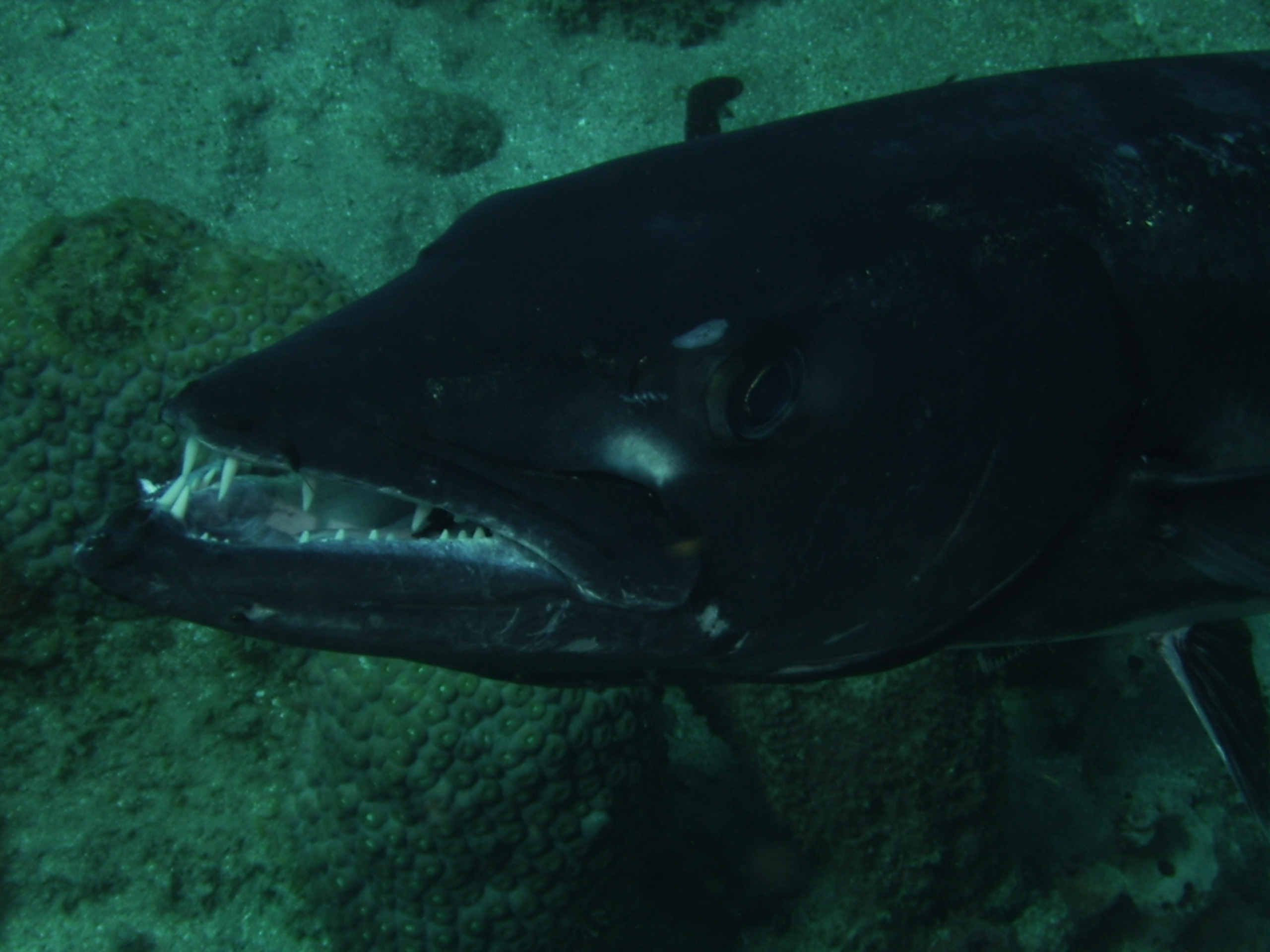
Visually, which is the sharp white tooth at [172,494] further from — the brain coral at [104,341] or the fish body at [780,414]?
the brain coral at [104,341]

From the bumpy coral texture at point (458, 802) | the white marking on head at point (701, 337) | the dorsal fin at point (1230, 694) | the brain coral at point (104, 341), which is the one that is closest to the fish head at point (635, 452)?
the white marking on head at point (701, 337)

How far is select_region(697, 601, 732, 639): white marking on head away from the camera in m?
1.67

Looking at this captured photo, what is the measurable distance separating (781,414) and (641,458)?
0.99 ft

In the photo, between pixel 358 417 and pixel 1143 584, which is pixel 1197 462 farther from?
pixel 358 417

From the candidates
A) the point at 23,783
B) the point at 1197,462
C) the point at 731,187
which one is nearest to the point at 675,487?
the point at 731,187

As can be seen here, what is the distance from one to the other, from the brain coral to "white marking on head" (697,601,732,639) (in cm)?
299

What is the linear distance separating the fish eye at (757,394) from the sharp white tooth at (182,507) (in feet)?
3.22

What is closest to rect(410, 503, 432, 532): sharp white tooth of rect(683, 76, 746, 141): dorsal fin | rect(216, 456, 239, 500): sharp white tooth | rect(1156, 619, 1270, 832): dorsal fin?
rect(216, 456, 239, 500): sharp white tooth

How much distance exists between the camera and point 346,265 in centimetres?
502

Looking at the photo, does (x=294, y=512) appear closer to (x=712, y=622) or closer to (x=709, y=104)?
(x=712, y=622)

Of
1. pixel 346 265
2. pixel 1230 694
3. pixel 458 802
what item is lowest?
pixel 458 802

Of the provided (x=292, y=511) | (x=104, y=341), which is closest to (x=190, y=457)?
(x=292, y=511)

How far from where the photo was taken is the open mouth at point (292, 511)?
4.98 feet

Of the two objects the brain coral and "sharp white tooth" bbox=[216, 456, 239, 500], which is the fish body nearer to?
"sharp white tooth" bbox=[216, 456, 239, 500]
